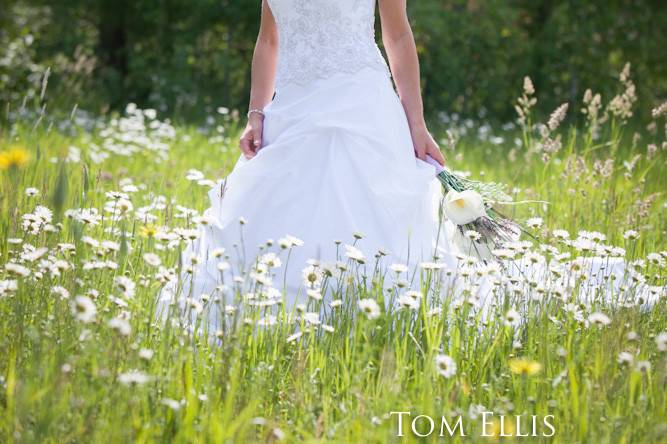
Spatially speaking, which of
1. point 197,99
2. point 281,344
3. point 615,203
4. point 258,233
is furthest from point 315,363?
point 197,99

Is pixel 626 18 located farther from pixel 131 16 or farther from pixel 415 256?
pixel 415 256

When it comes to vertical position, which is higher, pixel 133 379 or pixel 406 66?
pixel 406 66

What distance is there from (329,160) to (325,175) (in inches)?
A: 2.2

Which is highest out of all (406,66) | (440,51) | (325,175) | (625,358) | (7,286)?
(440,51)

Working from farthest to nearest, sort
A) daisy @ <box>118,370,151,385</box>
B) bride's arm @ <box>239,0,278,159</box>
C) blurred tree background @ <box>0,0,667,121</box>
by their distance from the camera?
blurred tree background @ <box>0,0,667,121</box>
bride's arm @ <box>239,0,278,159</box>
daisy @ <box>118,370,151,385</box>

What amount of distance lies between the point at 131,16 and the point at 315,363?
24.9ft

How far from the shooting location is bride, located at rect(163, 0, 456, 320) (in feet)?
9.95

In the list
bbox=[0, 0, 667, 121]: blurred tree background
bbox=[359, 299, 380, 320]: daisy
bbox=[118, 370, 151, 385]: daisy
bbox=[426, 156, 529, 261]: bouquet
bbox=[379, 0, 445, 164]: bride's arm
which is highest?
bbox=[0, 0, 667, 121]: blurred tree background

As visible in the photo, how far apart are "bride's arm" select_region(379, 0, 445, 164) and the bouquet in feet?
0.21

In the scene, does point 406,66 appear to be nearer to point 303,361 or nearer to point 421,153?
point 421,153

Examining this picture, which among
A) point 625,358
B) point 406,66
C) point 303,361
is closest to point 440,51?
point 406,66

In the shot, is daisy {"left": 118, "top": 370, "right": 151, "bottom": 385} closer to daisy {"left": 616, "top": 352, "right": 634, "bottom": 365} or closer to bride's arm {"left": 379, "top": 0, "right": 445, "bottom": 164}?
daisy {"left": 616, "top": 352, "right": 634, "bottom": 365}

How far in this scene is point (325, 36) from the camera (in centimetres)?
A: 324

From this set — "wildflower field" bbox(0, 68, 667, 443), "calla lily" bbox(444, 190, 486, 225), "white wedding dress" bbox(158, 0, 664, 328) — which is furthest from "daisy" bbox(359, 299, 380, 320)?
"calla lily" bbox(444, 190, 486, 225)
